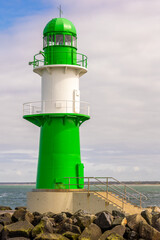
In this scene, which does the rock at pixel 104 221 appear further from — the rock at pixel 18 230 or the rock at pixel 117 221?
the rock at pixel 18 230

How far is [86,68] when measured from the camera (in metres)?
23.2

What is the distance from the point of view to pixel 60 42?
75.7 ft

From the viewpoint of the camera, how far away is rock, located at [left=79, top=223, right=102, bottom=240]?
53.5 feet

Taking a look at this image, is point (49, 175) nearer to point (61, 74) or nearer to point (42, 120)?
point (42, 120)

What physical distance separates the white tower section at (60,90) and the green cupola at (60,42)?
40 cm

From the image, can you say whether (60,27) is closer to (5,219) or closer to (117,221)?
(5,219)

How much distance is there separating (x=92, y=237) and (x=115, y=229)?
2.85 ft

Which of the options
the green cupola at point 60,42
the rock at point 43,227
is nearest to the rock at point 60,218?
the rock at point 43,227

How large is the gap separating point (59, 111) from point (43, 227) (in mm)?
6792

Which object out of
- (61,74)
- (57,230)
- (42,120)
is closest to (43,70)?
(61,74)

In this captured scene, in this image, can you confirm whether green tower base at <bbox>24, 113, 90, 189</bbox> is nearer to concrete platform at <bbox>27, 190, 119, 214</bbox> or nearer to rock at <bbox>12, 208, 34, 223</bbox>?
concrete platform at <bbox>27, 190, 119, 214</bbox>

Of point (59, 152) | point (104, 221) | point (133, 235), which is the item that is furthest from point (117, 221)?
point (59, 152)

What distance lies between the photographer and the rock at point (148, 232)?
53.8 feet

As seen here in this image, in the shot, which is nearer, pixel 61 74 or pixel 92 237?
pixel 92 237
